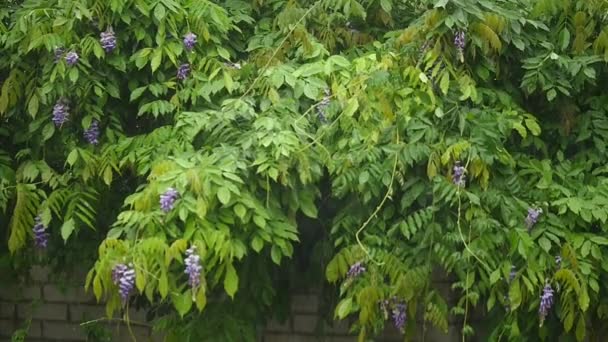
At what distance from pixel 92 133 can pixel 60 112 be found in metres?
0.20

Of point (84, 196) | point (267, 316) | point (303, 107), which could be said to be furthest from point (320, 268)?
point (84, 196)

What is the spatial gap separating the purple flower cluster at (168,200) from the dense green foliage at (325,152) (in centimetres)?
3

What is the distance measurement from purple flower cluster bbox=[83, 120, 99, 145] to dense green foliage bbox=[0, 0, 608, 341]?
5 centimetres

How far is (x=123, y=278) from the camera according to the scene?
4.94 m

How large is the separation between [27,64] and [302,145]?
1.73 meters

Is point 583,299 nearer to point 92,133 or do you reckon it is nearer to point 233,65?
point 233,65

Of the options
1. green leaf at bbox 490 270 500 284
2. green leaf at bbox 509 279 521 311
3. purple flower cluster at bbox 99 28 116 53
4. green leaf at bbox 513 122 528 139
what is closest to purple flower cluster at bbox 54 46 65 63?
purple flower cluster at bbox 99 28 116 53

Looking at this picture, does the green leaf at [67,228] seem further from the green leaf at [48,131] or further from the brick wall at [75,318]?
the brick wall at [75,318]

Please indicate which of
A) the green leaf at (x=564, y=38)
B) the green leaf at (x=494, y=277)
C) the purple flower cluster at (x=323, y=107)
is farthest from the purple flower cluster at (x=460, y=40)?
the green leaf at (x=494, y=277)

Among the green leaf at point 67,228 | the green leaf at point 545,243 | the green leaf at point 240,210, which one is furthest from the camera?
the green leaf at point 67,228

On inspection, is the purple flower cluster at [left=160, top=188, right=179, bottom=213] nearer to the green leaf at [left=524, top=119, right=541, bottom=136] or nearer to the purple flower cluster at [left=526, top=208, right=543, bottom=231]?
the purple flower cluster at [left=526, top=208, right=543, bottom=231]

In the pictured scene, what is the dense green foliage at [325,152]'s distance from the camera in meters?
5.28

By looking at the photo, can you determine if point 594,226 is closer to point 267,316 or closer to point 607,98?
point 607,98

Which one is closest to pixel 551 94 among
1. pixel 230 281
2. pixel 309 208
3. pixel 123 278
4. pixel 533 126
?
pixel 533 126
